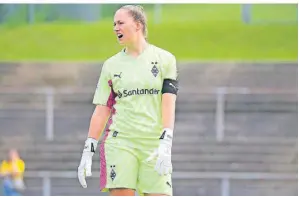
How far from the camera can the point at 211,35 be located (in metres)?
25.0

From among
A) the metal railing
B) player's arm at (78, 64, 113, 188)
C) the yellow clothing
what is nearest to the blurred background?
the metal railing

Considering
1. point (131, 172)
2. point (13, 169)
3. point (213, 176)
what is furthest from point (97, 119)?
point (213, 176)

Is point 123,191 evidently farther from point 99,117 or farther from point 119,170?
point 99,117

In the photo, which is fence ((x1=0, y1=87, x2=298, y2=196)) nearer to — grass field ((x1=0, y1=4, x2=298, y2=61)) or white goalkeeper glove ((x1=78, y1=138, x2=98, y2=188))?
grass field ((x1=0, y1=4, x2=298, y2=61))

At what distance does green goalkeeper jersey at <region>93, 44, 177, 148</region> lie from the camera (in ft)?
20.8

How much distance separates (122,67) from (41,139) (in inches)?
516

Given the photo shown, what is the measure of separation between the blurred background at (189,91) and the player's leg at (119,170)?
1042cm

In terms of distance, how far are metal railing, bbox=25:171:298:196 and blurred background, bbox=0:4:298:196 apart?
2 centimetres

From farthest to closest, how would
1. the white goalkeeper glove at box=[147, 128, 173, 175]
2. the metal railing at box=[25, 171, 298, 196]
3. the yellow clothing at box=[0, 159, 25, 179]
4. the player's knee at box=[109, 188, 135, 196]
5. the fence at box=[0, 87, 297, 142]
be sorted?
the fence at box=[0, 87, 297, 142] < the metal railing at box=[25, 171, 298, 196] < the yellow clothing at box=[0, 159, 25, 179] < the player's knee at box=[109, 188, 135, 196] < the white goalkeeper glove at box=[147, 128, 173, 175]

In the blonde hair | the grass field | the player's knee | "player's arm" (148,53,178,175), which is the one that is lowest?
the player's knee

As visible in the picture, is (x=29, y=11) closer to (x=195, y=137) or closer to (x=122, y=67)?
(x=195, y=137)

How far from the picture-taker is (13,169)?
1708cm

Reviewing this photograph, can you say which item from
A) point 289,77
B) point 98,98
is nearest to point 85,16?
point 289,77

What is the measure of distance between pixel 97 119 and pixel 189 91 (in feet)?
47.0
